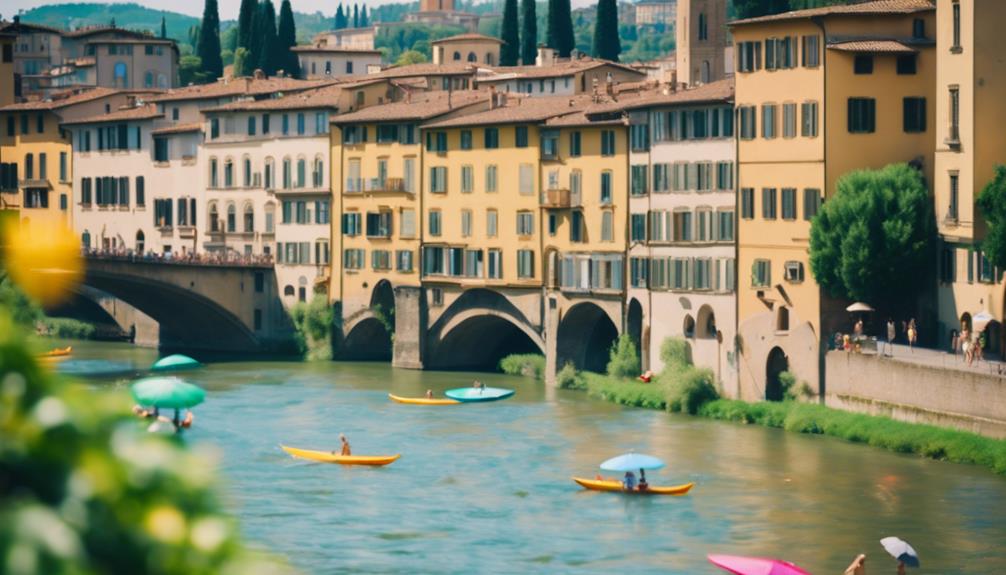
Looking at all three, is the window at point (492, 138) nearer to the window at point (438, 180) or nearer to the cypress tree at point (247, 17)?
the window at point (438, 180)

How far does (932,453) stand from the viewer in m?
48.3

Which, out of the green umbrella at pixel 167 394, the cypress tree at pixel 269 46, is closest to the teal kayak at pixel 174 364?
the green umbrella at pixel 167 394

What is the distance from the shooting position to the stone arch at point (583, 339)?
69.0 meters

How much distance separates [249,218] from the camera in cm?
8750

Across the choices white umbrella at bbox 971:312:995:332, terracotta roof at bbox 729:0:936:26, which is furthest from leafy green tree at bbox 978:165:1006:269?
terracotta roof at bbox 729:0:936:26

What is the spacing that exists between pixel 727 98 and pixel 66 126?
46599 millimetres

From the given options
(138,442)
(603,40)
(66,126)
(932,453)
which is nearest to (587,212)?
(932,453)

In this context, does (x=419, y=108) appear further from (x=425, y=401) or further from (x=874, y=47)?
(x=874, y=47)

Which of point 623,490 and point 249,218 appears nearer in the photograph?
point 623,490

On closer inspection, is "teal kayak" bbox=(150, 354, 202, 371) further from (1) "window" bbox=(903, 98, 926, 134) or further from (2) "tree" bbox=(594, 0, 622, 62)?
(2) "tree" bbox=(594, 0, 622, 62)

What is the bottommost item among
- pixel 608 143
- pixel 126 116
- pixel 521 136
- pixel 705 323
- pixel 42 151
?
pixel 705 323

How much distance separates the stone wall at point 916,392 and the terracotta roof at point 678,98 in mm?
10087

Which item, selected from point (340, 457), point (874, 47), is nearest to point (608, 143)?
point (874, 47)

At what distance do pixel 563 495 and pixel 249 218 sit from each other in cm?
4438
